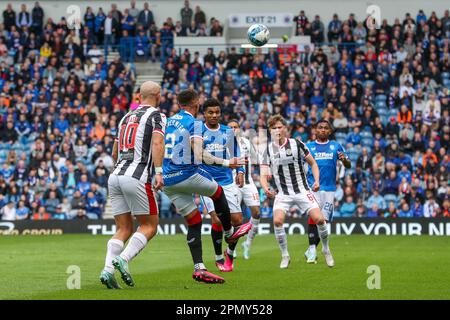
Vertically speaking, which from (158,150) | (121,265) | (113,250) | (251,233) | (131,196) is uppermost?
(158,150)

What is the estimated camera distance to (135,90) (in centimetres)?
3656

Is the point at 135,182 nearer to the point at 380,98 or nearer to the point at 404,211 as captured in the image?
the point at 404,211

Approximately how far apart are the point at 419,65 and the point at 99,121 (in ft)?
37.9

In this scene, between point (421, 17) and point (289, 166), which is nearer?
point (289, 166)

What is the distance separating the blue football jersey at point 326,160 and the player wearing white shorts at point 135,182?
256 inches

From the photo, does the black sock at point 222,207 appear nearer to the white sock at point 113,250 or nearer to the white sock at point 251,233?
the white sock at point 113,250

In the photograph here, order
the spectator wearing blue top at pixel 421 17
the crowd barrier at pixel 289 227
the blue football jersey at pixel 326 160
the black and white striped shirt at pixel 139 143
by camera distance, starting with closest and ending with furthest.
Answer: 1. the black and white striped shirt at pixel 139 143
2. the blue football jersey at pixel 326 160
3. the crowd barrier at pixel 289 227
4. the spectator wearing blue top at pixel 421 17

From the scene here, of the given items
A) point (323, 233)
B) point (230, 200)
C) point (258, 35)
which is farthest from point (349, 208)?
point (230, 200)

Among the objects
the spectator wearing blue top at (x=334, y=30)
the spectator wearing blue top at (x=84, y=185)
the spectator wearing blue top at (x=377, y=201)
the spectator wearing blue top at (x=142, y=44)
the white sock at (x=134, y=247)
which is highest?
the spectator wearing blue top at (x=334, y=30)

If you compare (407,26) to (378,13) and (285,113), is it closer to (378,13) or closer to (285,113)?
(378,13)

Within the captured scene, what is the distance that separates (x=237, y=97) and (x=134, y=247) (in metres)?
22.4

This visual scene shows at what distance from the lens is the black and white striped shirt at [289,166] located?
1673 centimetres

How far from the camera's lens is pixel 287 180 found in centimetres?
1678
